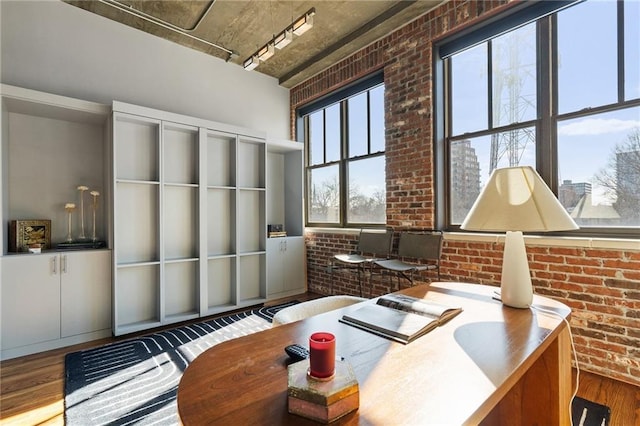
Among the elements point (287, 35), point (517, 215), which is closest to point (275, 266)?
point (287, 35)

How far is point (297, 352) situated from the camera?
988 mm

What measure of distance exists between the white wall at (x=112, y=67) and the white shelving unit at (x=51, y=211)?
1.39ft

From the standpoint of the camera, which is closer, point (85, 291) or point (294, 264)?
point (85, 291)

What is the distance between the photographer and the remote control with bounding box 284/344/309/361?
976mm

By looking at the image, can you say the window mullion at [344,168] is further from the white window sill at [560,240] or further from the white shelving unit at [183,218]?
the white window sill at [560,240]

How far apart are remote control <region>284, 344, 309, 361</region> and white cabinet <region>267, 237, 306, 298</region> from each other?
329cm

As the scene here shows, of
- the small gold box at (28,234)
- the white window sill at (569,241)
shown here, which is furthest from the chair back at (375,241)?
the small gold box at (28,234)

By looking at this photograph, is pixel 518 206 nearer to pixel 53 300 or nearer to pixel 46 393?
pixel 46 393

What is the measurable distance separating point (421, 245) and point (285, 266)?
6.67 ft

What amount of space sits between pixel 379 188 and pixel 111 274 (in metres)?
3.18

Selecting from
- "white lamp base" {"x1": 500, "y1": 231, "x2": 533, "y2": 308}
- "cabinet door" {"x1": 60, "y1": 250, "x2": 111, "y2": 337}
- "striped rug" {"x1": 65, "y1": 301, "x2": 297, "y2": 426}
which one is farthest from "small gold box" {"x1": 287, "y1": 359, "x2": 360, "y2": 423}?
"cabinet door" {"x1": 60, "y1": 250, "x2": 111, "y2": 337}

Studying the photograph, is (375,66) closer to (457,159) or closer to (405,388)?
(457,159)

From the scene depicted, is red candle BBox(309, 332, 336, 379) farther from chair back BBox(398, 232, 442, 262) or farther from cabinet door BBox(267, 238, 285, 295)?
cabinet door BBox(267, 238, 285, 295)

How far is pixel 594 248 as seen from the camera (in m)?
2.31
